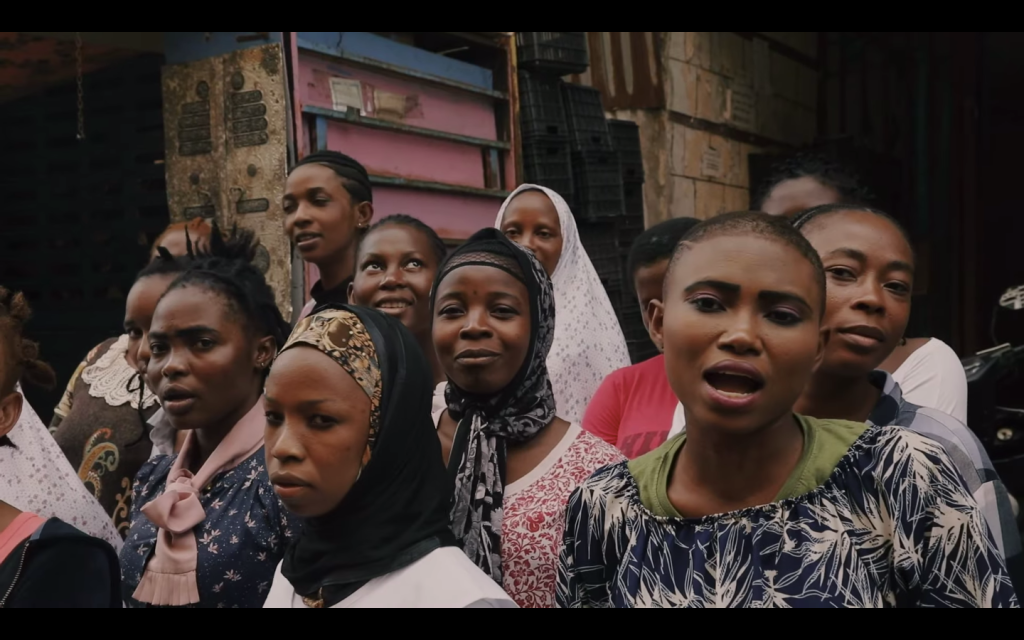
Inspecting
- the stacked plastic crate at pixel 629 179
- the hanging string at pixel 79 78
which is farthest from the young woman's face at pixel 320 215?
the stacked plastic crate at pixel 629 179

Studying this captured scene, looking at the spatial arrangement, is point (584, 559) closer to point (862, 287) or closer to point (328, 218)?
point (862, 287)

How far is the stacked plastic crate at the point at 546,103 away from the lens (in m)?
6.75

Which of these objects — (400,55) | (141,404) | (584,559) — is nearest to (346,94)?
(400,55)

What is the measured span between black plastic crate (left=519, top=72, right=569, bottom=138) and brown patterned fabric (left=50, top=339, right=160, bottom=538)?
12.7 feet

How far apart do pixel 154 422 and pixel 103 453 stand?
0.40 m

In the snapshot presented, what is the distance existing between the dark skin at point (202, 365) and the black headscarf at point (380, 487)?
0.53m

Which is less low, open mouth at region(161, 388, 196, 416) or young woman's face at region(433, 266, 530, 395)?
young woman's face at region(433, 266, 530, 395)

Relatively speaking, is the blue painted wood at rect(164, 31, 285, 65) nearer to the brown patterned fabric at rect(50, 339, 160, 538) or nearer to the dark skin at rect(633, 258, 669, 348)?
the brown patterned fabric at rect(50, 339, 160, 538)

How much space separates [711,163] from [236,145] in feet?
17.3

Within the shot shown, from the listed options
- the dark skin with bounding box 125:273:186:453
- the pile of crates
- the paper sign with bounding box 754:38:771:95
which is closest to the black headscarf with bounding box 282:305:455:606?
the dark skin with bounding box 125:273:186:453

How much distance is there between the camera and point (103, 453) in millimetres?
3225

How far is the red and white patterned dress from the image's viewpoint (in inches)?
85.0

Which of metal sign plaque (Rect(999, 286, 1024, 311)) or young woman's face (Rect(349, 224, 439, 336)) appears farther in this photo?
metal sign plaque (Rect(999, 286, 1024, 311))

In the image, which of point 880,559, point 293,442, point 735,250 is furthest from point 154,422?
point 880,559
